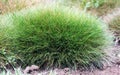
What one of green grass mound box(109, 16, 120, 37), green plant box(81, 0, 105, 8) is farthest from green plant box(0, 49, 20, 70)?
green plant box(81, 0, 105, 8)

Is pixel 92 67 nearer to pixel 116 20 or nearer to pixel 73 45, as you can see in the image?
pixel 73 45

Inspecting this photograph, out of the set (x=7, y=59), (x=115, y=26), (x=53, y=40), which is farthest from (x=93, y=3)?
(x=7, y=59)

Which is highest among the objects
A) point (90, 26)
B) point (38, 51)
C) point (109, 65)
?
point (90, 26)

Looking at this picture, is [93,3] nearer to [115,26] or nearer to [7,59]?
[115,26]

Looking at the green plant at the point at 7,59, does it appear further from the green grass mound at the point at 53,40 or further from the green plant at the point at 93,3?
the green plant at the point at 93,3

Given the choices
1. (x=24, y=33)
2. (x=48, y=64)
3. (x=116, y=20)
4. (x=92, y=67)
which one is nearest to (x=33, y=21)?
(x=24, y=33)

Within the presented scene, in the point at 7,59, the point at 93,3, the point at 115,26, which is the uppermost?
the point at 93,3

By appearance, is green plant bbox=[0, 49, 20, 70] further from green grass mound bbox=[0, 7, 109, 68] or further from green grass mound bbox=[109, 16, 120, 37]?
green grass mound bbox=[109, 16, 120, 37]
